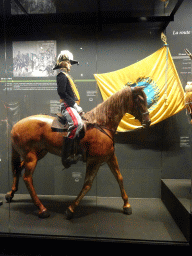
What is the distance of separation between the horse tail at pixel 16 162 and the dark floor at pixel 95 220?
0.35 meters

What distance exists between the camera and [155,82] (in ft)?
9.67

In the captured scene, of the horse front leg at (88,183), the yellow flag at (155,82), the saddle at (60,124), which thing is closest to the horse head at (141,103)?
the yellow flag at (155,82)

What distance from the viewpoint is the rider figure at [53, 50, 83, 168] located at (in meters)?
2.48

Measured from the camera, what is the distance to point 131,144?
301cm

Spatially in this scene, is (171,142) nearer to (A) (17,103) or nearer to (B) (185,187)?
(B) (185,187)

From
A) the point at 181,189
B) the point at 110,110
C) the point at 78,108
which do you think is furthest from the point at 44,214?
the point at 181,189

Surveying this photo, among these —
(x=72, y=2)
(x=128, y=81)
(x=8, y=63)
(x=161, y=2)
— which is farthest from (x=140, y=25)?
(x=8, y=63)

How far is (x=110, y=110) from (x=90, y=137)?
414mm

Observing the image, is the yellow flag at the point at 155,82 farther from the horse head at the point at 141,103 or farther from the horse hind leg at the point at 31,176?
the horse hind leg at the point at 31,176

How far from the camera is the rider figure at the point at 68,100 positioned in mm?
2477

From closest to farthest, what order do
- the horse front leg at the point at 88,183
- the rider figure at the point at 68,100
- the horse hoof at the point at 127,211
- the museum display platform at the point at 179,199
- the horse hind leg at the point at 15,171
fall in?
the museum display platform at the point at 179,199
the rider figure at the point at 68,100
the horse front leg at the point at 88,183
the horse hoof at the point at 127,211
the horse hind leg at the point at 15,171

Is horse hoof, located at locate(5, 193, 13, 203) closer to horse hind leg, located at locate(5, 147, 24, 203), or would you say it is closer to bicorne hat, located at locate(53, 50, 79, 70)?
horse hind leg, located at locate(5, 147, 24, 203)

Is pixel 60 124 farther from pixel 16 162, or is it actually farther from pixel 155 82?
pixel 155 82

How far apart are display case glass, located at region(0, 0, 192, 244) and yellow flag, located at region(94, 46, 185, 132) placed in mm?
93
